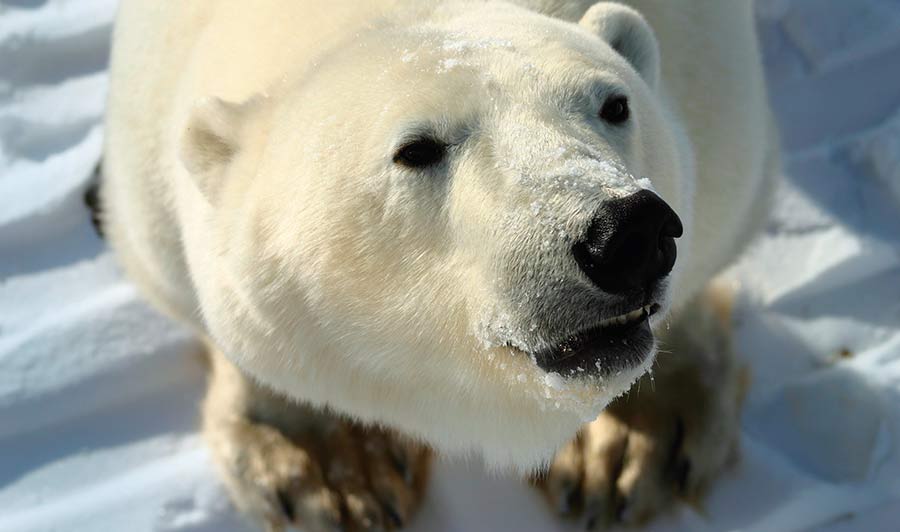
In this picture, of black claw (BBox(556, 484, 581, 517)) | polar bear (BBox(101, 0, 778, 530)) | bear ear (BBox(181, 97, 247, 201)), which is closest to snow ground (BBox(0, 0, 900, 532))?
black claw (BBox(556, 484, 581, 517))

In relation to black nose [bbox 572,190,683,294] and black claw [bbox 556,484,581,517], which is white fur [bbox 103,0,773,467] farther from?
black claw [bbox 556,484,581,517]

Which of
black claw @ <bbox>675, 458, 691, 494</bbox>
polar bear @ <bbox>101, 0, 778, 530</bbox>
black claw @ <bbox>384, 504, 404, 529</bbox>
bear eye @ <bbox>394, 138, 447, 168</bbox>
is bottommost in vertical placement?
black claw @ <bbox>384, 504, 404, 529</bbox>

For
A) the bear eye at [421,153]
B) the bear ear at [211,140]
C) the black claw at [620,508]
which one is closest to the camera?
the bear eye at [421,153]

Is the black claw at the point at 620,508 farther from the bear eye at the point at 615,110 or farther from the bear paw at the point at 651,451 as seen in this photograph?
the bear eye at the point at 615,110

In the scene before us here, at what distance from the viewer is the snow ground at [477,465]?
2637 millimetres

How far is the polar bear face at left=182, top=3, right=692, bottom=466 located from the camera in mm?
1527

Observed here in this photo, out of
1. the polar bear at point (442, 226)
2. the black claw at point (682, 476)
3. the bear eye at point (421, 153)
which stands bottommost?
the black claw at point (682, 476)

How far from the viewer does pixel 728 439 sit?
267cm

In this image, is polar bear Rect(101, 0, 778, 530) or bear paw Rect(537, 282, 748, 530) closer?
polar bear Rect(101, 0, 778, 530)

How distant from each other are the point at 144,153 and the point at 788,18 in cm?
253

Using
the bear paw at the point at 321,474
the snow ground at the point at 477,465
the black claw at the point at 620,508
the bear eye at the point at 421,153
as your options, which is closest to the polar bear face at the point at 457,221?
the bear eye at the point at 421,153

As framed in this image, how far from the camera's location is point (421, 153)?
Result: 1717 mm

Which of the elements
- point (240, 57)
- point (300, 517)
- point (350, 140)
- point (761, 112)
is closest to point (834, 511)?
point (761, 112)

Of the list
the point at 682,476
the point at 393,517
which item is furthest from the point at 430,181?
the point at 682,476
